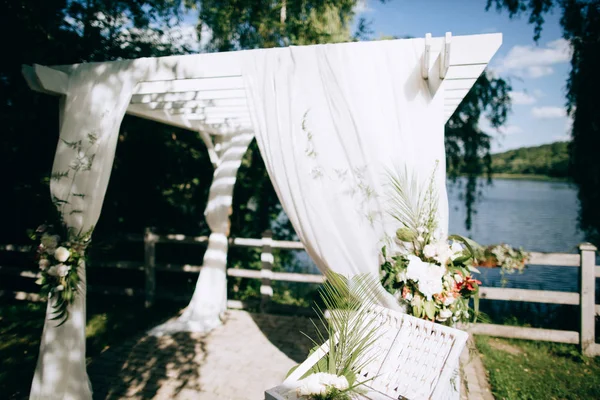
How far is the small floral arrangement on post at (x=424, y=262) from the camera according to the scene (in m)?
2.07

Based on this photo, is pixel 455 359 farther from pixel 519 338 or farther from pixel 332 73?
pixel 519 338

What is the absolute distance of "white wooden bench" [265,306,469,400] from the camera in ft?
6.33

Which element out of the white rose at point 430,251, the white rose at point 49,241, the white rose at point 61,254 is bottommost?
the white rose at point 61,254

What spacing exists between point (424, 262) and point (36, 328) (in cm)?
464

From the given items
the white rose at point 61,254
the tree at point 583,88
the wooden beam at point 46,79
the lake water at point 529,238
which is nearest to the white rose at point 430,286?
the lake water at point 529,238

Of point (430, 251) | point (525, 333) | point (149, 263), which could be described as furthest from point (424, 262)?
point (149, 263)

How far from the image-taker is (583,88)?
184 inches

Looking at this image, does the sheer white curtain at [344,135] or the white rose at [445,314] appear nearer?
the white rose at [445,314]

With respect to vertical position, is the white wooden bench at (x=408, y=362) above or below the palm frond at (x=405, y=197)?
below

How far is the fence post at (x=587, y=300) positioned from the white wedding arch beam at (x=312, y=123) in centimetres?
235

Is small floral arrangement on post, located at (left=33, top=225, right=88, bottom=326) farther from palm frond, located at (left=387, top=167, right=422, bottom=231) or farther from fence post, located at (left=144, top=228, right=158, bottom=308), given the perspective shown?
fence post, located at (left=144, top=228, right=158, bottom=308)

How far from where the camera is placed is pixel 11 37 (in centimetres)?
438

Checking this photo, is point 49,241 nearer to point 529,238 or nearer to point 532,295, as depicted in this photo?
point 532,295

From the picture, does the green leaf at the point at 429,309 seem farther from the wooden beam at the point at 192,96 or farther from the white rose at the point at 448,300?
the wooden beam at the point at 192,96
